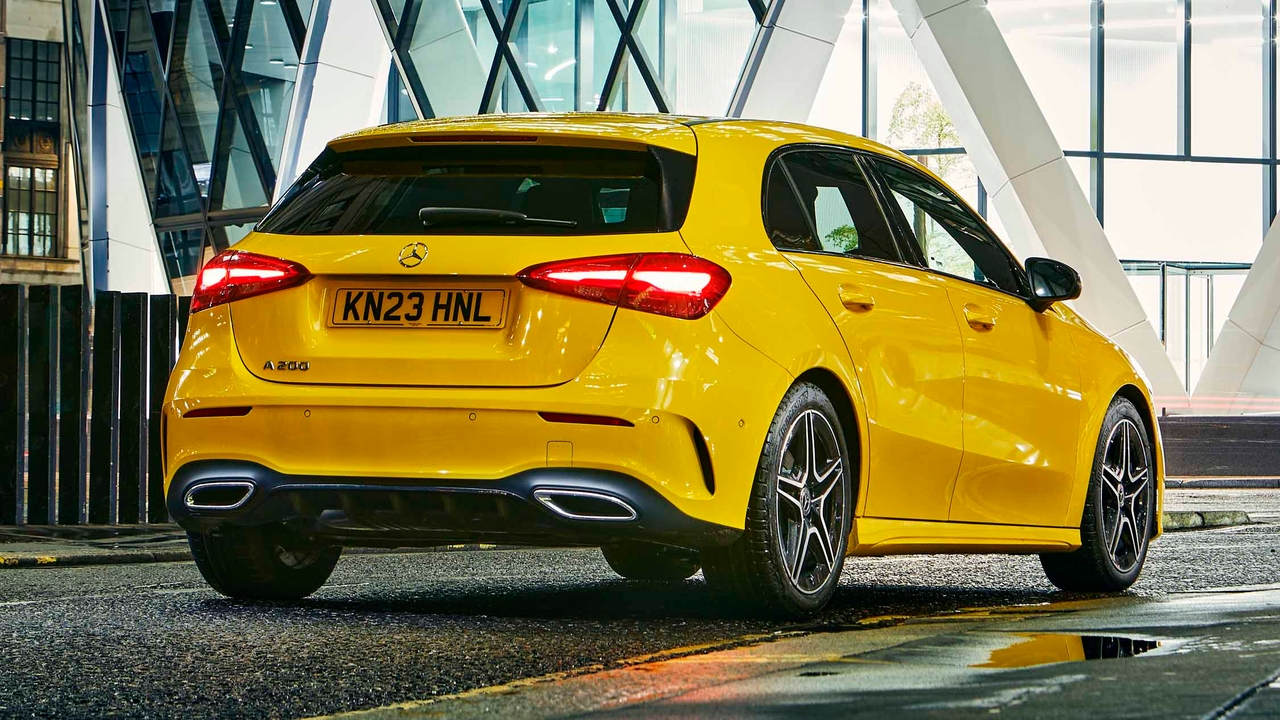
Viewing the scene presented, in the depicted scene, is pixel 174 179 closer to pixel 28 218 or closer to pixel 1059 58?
pixel 1059 58

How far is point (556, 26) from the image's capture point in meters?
34.9

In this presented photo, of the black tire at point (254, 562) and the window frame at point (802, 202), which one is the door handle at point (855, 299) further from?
the black tire at point (254, 562)

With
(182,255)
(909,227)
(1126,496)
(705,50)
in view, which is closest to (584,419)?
(909,227)

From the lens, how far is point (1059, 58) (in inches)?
1383

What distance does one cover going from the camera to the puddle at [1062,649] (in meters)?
4.57

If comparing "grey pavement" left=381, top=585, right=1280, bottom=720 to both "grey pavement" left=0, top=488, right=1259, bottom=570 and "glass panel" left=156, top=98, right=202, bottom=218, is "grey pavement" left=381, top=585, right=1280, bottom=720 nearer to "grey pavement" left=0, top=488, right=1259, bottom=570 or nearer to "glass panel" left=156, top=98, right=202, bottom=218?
"grey pavement" left=0, top=488, right=1259, bottom=570

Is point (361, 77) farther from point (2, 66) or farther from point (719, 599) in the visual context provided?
point (2, 66)

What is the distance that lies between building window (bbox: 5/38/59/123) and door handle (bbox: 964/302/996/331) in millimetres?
57887

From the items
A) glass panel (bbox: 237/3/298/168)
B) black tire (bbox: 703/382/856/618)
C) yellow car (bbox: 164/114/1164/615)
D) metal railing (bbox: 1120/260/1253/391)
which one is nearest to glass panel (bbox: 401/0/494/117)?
glass panel (bbox: 237/3/298/168)

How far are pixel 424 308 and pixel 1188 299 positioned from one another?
31373 mm

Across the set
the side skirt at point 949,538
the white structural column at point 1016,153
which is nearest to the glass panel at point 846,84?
the white structural column at point 1016,153

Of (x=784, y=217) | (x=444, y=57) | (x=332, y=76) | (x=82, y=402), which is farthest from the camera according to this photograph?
(x=444, y=57)

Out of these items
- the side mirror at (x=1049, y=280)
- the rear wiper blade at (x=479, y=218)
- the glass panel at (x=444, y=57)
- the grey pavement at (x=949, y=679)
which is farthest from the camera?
the glass panel at (x=444, y=57)

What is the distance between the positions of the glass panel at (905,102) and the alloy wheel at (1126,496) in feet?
92.9
